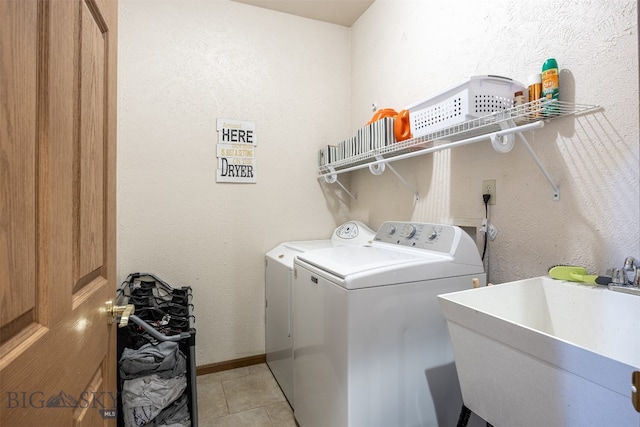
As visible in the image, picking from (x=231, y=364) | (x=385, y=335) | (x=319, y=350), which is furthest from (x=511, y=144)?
(x=231, y=364)

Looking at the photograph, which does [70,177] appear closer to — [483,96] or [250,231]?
[483,96]

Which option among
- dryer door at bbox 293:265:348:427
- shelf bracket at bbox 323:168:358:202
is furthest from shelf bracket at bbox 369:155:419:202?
dryer door at bbox 293:265:348:427

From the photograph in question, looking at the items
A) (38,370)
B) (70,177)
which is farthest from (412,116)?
(38,370)

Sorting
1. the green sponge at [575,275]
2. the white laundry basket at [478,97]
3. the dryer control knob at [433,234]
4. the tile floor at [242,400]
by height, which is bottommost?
the tile floor at [242,400]

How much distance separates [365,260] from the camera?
4.82 ft

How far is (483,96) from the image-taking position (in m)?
1.28

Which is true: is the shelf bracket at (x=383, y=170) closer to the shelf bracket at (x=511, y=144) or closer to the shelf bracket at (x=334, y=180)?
the shelf bracket at (x=334, y=180)

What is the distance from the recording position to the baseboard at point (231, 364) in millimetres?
2393

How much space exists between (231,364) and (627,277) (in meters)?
2.38

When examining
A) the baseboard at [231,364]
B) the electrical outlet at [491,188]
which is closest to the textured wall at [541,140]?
the electrical outlet at [491,188]

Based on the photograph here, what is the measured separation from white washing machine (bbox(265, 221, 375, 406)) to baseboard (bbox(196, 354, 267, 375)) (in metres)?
0.09

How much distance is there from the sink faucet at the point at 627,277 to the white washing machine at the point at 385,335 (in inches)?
20.2

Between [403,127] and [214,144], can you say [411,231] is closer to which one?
[403,127]

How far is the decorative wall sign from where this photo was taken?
2436 mm
